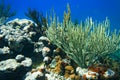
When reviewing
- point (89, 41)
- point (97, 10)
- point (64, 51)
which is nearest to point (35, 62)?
point (64, 51)

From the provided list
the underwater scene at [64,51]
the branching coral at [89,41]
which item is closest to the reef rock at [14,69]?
the underwater scene at [64,51]

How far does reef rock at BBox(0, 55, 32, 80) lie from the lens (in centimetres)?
691

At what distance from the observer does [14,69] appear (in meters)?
6.93

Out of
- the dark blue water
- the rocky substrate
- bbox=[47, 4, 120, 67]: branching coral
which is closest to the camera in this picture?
the rocky substrate

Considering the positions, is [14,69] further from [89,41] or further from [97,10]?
[97,10]

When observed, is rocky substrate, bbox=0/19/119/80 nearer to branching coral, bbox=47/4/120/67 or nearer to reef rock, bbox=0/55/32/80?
reef rock, bbox=0/55/32/80

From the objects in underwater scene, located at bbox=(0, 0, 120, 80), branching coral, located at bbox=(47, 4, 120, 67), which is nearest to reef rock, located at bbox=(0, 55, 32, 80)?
underwater scene, located at bbox=(0, 0, 120, 80)

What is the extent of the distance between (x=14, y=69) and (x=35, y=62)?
2116 mm

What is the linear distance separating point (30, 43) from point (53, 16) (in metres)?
1.87

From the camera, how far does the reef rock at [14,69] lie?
6906 millimetres

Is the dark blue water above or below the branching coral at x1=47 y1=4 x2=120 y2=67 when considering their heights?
above

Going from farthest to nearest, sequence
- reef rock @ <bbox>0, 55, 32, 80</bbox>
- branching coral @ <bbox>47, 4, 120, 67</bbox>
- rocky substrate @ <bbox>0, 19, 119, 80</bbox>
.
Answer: reef rock @ <bbox>0, 55, 32, 80</bbox>
branching coral @ <bbox>47, 4, 120, 67</bbox>
rocky substrate @ <bbox>0, 19, 119, 80</bbox>

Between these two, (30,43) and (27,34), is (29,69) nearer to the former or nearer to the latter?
(30,43)

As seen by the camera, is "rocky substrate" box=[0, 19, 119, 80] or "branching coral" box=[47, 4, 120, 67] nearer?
"rocky substrate" box=[0, 19, 119, 80]
